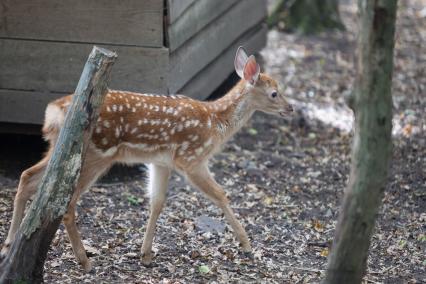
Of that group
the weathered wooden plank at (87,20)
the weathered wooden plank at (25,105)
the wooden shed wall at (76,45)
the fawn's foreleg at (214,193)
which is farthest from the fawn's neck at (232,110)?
the weathered wooden plank at (25,105)

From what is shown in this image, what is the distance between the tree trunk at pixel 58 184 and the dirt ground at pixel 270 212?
1.84ft

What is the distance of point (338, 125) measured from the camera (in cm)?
941

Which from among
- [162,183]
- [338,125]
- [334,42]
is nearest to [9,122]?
[162,183]

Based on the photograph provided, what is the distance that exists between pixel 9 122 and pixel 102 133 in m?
1.97

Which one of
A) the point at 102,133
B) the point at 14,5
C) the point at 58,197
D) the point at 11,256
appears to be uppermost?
the point at 14,5

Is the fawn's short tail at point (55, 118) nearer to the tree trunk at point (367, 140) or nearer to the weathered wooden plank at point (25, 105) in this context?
the weathered wooden plank at point (25, 105)

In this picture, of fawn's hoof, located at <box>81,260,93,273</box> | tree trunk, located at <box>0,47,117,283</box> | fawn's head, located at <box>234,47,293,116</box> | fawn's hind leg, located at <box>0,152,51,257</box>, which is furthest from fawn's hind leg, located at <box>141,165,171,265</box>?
tree trunk, located at <box>0,47,117,283</box>

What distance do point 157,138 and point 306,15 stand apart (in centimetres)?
781

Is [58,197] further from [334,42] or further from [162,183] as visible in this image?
[334,42]

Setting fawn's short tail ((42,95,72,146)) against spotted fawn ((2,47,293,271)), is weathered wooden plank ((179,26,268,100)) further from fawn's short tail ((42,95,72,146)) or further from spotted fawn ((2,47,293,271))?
fawn's short tail ((42,95,72,146))

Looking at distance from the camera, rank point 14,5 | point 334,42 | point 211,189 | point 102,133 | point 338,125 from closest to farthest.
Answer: point 102,133 → point 211,189 → point 14,5 → point 338,125 → point 334,42

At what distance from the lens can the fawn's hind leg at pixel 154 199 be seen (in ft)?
19.2

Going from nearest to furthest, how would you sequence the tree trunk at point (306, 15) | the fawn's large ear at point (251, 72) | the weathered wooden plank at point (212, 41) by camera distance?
the fawn's large ear at point (251, 72), the weathered wooden plank at point (212, 41), the tree trunk at point (306, 15)

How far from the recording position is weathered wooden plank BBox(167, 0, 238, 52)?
7054 millimetres
